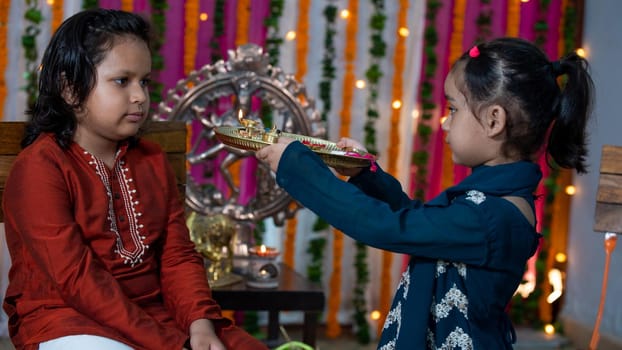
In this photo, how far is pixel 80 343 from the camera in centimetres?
130

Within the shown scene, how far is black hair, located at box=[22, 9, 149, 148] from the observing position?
1449 millimetres

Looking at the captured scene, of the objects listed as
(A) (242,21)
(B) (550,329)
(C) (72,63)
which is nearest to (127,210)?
(C) (72,63)

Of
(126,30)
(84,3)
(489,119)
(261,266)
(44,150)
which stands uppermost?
(84,3)

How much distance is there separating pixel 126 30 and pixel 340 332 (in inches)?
93.9

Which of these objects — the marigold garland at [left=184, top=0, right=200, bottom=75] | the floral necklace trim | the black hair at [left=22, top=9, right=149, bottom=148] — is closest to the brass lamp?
the floral necklace trim

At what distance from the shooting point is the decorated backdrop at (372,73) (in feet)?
10.7

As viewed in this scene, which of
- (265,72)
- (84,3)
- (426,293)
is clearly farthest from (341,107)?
(426,293)

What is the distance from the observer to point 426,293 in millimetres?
1393

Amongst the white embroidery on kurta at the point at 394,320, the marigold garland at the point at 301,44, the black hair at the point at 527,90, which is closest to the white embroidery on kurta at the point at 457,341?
the white embroidery on kurta at the point at 394,320

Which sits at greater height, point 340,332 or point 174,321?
point 174,321

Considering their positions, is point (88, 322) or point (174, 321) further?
point (174, 321)

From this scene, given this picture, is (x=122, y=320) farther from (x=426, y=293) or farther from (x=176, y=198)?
(x=426, y=293)

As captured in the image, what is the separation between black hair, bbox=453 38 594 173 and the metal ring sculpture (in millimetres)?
1107

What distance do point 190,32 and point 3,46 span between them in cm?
75
